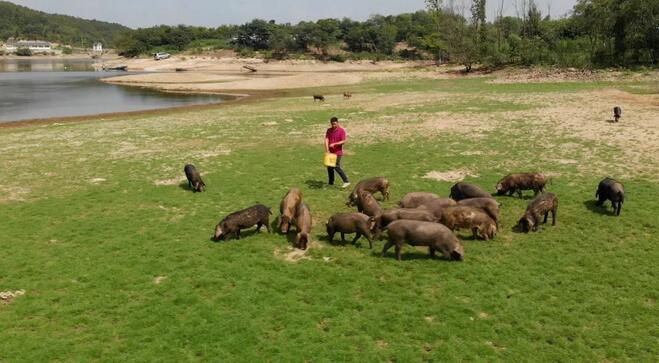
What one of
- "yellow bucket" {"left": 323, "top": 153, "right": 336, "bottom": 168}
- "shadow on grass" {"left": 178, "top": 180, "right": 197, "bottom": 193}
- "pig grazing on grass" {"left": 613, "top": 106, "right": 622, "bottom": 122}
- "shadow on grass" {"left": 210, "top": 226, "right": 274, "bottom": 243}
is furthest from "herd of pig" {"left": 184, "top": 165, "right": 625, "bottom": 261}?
"pig grazing on grass" {"left": 613, "top": 106, "right": 622, "bottom": 122}

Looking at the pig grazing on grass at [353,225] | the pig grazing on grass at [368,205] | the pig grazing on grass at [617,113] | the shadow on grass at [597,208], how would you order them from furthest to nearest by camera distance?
the pig grazing on grass at [617,113]
the shadow on grass at [597,208]
the pig grazing on grass at [368,205]
the pig grazing on grass at [353,225]

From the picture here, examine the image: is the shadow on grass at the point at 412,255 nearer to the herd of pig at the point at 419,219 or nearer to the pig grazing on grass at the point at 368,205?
A: the herd of pig at the point at 419,219

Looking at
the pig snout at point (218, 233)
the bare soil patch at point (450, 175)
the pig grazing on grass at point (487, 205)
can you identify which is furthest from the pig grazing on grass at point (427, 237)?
the bare soil patch at point (450, 175)

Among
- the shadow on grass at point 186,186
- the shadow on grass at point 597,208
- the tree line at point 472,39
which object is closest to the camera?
the shadow on grass at point 597,208

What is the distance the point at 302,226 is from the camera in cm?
1320

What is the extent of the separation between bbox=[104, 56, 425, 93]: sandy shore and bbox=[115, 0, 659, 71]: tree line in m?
13.6

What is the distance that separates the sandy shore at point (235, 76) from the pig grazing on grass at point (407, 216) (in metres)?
54.5

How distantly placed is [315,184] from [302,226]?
5310 mm

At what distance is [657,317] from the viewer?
927 cm

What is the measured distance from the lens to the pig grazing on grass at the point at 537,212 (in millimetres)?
13367

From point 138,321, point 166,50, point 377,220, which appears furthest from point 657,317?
point 166,50

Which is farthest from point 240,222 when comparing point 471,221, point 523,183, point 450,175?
point 523,183

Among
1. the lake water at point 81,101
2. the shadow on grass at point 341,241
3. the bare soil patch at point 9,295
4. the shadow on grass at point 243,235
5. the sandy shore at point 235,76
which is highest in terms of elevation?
the sandy shore at point 235,76

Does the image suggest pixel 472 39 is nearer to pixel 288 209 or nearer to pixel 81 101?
pixel 81 101
